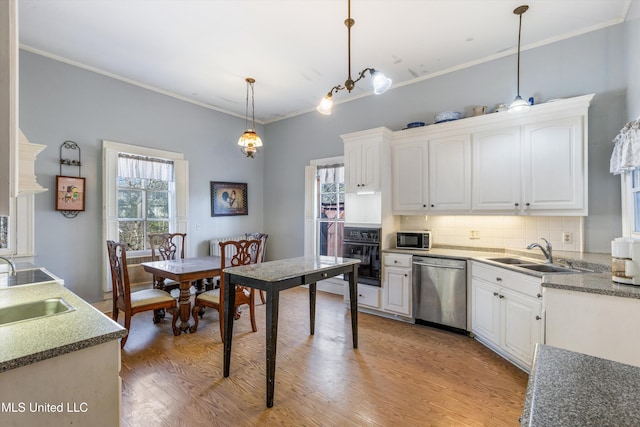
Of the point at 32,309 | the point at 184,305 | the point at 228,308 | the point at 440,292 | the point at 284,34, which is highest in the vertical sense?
the point at 284,34

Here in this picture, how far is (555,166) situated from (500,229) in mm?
884

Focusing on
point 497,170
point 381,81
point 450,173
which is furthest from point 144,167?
point 497,170

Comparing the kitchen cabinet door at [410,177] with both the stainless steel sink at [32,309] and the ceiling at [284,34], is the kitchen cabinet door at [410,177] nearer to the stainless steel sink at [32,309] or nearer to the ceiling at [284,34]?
the ceiling at [284,34]

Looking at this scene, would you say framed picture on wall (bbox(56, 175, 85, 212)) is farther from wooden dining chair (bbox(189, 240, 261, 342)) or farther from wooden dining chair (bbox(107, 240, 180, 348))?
wooden dining chair (bbox(189, 240, 261, 342))

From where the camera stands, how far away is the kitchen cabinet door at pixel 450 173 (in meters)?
3.43

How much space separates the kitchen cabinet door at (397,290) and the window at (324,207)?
1370 millimetres

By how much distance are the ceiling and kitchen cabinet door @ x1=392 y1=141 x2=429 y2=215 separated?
41.0 inches

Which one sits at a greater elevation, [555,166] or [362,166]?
[362,166]

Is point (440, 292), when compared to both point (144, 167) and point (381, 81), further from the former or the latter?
point (144, 167)

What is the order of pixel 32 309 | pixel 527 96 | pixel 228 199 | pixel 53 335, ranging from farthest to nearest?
pixel 228 199
pixel 527 96
pixel 32 309
pixel 53 335

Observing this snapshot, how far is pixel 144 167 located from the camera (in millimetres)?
4367

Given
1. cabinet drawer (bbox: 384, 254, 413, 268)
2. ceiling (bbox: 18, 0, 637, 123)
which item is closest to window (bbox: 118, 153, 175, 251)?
ceiling (bbox: 18, 0, 637, 123)

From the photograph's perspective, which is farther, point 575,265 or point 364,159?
point 364,159

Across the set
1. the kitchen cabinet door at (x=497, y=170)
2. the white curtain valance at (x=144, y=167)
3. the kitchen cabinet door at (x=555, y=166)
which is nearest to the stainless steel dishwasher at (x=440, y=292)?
the kitchen cabinet door at (x=497, y=170)
